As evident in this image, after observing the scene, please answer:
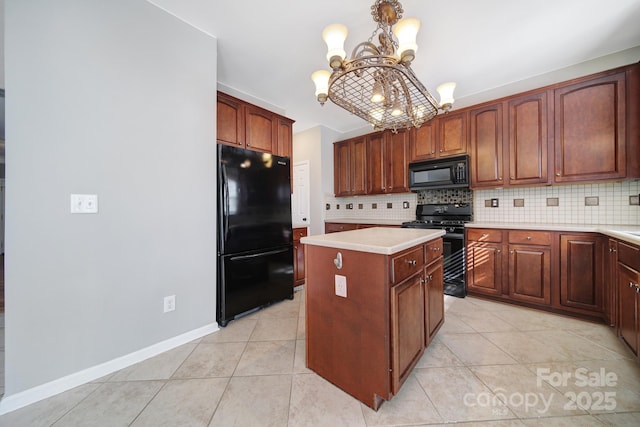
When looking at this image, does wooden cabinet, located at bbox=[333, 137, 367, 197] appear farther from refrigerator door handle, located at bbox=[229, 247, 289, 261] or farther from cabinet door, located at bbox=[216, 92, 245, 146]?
cabinet door, located at bbox=[216, 92, 245, 146]

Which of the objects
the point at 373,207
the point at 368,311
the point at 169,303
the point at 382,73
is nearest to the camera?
the point at 368,311

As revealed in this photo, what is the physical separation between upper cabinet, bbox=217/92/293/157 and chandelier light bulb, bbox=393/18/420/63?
6.21ft

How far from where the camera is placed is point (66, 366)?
4.77 feet

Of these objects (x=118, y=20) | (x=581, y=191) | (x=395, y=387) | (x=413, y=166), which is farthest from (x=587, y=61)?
(x=118, y=20)

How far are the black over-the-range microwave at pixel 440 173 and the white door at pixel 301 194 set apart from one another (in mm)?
1919

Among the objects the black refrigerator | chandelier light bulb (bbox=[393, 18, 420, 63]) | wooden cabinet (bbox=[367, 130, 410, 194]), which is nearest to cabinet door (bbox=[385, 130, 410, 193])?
wooden cabinet (bbox=[367, 130, 410, 194])

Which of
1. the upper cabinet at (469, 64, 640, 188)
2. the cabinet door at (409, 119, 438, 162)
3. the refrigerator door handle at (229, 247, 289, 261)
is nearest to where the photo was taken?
the upper cabinet at (469, 64, 640, 188)

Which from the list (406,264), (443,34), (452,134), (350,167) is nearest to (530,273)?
(452,134)

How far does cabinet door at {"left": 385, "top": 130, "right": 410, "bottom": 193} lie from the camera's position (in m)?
3.57

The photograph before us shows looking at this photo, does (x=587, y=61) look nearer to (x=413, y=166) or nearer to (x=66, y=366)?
(x=413, y=166)

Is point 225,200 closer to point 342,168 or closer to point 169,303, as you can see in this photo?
point 169,303

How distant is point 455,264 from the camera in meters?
2.89

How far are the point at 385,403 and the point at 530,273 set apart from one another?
2.23 m

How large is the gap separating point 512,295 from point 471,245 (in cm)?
64
